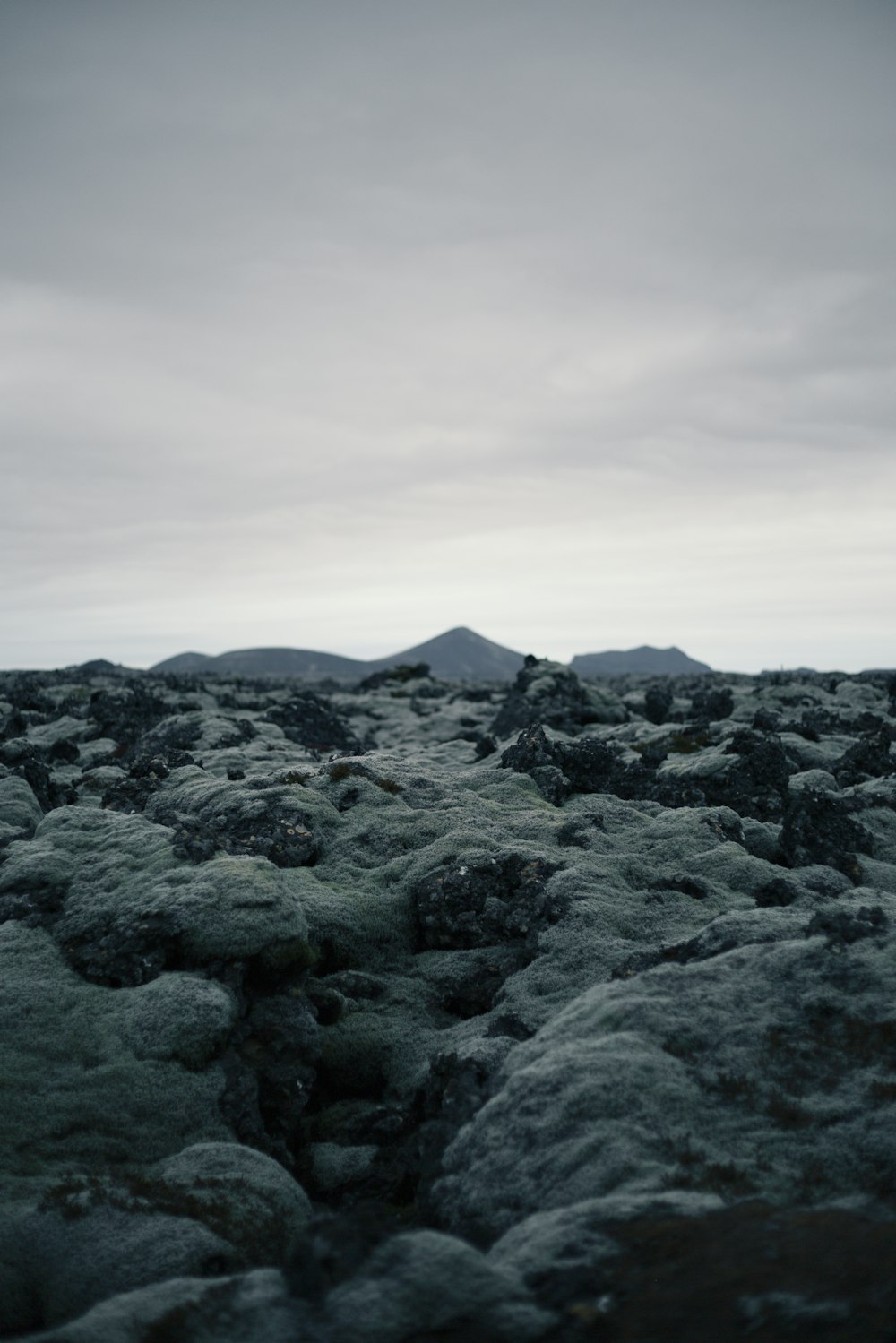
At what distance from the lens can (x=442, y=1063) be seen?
13.0 metres

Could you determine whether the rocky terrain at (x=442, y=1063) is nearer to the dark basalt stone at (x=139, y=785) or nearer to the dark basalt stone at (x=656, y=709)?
the dark basalt stone at (x=139, y=785)

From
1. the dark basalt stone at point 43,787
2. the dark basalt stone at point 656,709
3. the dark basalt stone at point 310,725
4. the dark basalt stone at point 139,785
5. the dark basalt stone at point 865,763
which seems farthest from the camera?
the dark basalt stone at point 656,709

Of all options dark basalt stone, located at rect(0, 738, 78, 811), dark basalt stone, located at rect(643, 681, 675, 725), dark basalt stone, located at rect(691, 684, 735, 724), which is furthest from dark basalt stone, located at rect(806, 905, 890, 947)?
dark basalt stone, located at rect(643, 681, 675, 725)

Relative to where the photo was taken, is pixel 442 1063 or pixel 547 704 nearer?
pixel 442 1063

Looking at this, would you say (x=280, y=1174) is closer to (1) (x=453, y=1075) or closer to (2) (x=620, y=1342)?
(1) (x=453, y=1075)

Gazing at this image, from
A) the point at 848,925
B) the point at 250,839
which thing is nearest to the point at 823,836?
the point at 848,925

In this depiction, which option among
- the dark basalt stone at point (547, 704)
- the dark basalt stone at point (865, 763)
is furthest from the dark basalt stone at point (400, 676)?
the dark basalt stone at point (865, 763)

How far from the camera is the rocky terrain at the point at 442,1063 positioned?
7.82 meters

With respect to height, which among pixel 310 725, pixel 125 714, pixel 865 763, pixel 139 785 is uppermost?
pixel 125 714

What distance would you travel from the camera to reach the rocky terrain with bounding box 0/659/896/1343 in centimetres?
782

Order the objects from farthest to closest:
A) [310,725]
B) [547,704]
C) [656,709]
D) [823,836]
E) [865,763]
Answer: [656,709], [547,704], [310,725], [865,763], [823,836]

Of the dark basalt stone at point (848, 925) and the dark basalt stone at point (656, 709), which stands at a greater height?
the dark basalt stone at point (656, 709)

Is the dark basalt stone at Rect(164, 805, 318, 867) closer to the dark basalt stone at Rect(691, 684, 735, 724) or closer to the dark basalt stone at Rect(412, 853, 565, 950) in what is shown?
the dark basalt stone at Rect(412, 853, 565, 950)

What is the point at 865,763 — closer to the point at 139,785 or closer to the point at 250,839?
the point at 250,839
